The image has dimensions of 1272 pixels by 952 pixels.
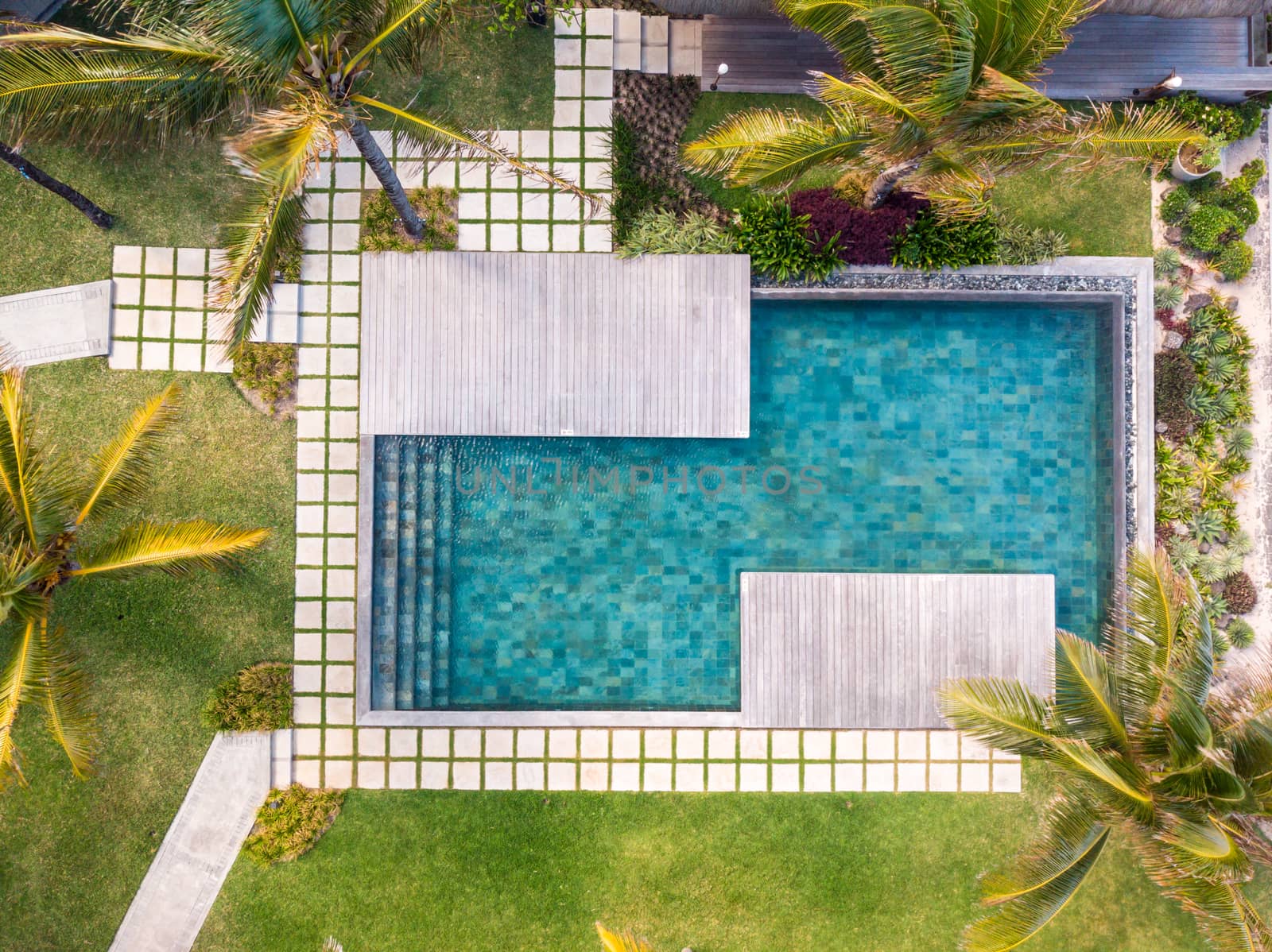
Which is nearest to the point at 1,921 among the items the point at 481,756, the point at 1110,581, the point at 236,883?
the point at 236,883

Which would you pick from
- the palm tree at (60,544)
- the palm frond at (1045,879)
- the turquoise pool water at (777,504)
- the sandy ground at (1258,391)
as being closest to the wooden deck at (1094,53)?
the sandy ground at (1258,391)

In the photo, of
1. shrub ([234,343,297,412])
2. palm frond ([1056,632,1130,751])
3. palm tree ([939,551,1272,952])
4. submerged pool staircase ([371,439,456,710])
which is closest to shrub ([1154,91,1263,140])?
palm tree ([939,551,1272,952])

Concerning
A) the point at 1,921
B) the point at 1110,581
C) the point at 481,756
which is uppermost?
the point at 1110,581

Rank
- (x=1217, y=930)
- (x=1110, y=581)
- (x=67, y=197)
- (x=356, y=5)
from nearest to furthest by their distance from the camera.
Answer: (x=356, y=5)
(x=1217, y=930)
(x=67, y=197)
(x=1110, y=581)

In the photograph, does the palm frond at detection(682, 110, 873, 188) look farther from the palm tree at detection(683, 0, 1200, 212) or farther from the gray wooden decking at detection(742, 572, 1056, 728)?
the gray wooden decking at detection(742, 572, 1056, 728)

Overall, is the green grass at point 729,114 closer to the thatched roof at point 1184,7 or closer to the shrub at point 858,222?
the shrub at point 858,222

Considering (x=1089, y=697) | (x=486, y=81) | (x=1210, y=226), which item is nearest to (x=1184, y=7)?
(x=1210, y=226)

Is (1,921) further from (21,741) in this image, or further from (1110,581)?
(1110,581)
